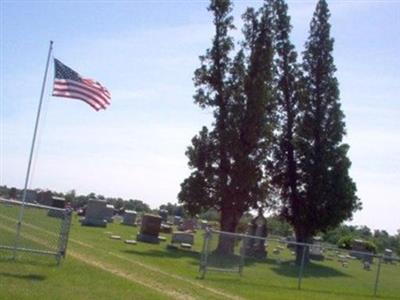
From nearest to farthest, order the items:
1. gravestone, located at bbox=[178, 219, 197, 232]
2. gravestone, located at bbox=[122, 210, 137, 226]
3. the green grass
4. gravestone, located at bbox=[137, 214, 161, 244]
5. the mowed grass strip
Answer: the green grass < the mowed grass strip < gravestone, located at bbox=[137, 214, 161, 244] < gravestone, located at bbox=[122, 210, 137, 226] < gravestone, located at bbox=[178, 219, 197, 232]

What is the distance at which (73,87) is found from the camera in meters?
17.8

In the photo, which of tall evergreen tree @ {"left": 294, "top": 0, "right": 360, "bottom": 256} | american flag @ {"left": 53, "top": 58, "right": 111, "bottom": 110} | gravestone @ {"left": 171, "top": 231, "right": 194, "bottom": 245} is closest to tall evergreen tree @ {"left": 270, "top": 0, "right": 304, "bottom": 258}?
tall evergreen tree @ {"left": 294, "top": 0, "right": 360, "bottom": 256}

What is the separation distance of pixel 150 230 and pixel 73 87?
1761 centimetres

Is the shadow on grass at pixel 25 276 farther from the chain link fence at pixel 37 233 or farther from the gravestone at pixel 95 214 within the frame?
the gravestone at pixel 95 214

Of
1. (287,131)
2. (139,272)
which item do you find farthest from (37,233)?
(287,131)

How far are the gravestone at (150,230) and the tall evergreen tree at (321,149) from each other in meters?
12.0

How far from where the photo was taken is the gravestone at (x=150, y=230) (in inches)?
1344

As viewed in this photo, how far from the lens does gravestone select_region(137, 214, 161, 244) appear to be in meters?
34.1

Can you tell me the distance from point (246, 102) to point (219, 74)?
2114mm

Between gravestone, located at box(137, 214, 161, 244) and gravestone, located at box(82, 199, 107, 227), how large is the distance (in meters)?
6.45

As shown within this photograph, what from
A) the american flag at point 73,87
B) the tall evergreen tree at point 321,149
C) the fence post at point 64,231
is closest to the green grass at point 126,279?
the fence post at point 64,231

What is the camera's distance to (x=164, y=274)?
20.1 metres

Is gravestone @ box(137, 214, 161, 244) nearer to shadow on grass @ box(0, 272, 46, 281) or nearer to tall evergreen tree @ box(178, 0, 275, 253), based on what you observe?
tall evergreen tree @ box(178, 0, 275, 253)

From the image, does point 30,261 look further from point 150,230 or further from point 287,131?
point 287,131
